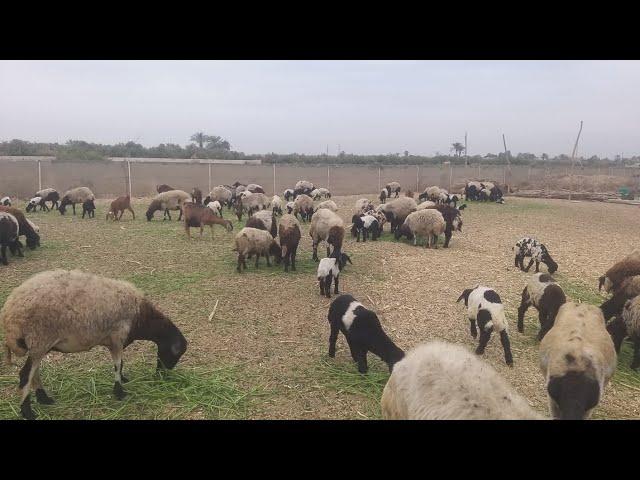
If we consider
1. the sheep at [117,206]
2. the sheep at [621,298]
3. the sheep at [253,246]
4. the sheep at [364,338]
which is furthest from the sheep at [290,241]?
the sheep at [117,206]

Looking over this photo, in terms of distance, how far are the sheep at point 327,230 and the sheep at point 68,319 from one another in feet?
23.3

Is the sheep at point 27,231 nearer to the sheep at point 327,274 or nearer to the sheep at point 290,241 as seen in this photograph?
the sheep at point 290,241

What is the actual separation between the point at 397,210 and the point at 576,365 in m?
12.9

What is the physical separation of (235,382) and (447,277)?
21.3ft

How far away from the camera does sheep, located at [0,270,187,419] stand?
4.55 metres

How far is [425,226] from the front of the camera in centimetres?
1423

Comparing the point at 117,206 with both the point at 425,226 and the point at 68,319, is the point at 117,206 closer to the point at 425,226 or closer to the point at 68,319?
the point at 425,226

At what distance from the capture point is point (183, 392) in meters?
5.24

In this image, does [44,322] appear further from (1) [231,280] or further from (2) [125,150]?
(2) [125,150]

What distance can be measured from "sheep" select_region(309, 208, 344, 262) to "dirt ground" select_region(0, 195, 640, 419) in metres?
0.57

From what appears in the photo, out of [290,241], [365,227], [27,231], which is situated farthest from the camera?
[365,227]

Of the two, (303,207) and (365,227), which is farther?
(303,207)

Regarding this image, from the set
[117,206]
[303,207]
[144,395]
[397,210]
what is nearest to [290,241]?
[144,395]
